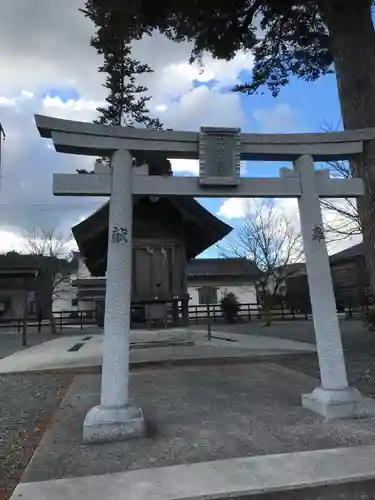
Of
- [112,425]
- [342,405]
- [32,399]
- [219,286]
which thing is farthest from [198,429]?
[219,286]

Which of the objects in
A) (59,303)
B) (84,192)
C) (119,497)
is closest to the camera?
(119,497)

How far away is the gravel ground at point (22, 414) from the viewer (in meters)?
3.68

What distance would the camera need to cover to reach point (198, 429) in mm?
4461

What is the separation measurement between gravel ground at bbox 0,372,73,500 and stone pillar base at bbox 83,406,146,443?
55cm

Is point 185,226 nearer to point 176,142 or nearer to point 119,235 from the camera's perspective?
point 176,142

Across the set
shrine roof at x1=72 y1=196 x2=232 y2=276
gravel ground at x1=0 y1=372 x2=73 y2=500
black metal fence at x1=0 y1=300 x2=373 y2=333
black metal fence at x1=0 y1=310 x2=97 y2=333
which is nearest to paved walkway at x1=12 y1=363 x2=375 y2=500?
gravel ground at x1=0 y1=372 x2=73 y2=500

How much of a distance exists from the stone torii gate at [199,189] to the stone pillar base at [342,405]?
1 cm

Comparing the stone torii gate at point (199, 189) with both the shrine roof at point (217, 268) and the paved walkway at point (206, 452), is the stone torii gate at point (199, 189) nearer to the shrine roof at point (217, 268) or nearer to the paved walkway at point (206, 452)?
the paved walkway at point (206, 452)

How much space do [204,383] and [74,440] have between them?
2.78 m

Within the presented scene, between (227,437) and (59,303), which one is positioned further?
(59,303)

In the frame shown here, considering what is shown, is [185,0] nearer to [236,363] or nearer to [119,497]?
[236,363]

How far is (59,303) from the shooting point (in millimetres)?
38812

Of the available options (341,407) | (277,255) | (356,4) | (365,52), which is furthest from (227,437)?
(277,255)

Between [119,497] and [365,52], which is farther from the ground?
[365,52]
